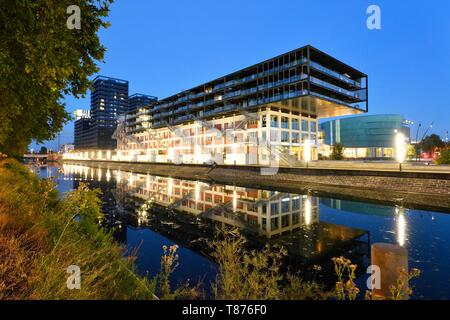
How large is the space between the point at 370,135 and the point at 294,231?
102350mm

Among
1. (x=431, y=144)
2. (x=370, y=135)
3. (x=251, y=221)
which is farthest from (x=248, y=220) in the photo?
(x=370, y=135)

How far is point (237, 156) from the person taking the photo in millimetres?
51000

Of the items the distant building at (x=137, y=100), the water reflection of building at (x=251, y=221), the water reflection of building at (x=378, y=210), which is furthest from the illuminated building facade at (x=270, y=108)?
the distant building at (x=137, y=100)

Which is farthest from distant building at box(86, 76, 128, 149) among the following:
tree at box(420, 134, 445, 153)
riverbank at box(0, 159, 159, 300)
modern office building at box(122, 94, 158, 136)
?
riverbank at box(0, 159, 159, 300)

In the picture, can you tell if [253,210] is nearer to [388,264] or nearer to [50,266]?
[388,264]

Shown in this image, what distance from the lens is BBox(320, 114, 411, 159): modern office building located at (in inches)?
3659

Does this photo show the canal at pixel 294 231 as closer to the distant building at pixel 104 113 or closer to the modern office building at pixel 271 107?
the modern office building at pixel 271 107

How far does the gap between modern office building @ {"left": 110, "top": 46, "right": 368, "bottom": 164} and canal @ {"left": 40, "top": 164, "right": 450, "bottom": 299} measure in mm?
26574

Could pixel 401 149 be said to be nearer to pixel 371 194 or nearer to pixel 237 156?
pixel 371 194

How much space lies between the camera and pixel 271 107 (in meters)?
49.6

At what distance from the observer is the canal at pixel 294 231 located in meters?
6.96

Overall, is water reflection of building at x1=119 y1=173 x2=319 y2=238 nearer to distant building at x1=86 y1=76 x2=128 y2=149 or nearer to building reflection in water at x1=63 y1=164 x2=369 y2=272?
building reflection in water at x1=63 y1=164 x2=369 y2=272

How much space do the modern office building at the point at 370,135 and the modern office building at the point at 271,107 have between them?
131 ft

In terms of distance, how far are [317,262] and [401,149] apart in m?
22.5
